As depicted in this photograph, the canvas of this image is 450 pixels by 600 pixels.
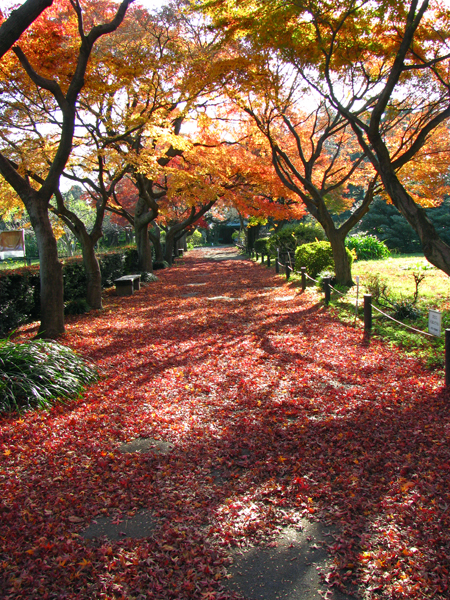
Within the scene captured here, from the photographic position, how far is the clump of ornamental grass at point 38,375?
4.88 m

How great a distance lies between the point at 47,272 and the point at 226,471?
570 centimetres

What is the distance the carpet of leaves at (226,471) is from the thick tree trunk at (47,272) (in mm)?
Answer: 1657

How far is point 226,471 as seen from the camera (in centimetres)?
357

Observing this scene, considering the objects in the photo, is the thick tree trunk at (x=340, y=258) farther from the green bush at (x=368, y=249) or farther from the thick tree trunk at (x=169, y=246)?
the thick tree trunk at (x=169, y=246)

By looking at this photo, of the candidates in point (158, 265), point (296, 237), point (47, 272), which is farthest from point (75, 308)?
point (296, 237)

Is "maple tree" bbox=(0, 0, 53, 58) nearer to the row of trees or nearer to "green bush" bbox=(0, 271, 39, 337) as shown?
the row of trees

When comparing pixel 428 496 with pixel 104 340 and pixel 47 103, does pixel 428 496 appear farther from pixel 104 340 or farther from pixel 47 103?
pixel 47 103

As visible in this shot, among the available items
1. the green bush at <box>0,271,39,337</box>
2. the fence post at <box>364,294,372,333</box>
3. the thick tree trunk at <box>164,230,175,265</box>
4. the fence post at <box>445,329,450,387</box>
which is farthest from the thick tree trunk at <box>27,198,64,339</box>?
the thick tree trunk at <box>164,230,175,265</box>

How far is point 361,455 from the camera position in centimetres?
371

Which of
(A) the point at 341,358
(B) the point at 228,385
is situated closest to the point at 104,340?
(B) the point at 228,385

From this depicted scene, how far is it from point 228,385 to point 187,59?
10248 millimetres

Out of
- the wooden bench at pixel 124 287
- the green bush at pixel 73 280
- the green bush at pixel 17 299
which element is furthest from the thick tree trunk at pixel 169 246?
the green bush at pixel 17 299

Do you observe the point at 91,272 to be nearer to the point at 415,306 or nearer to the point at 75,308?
the point at 75,308

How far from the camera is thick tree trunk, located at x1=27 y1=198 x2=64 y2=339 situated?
7629 millimetres
